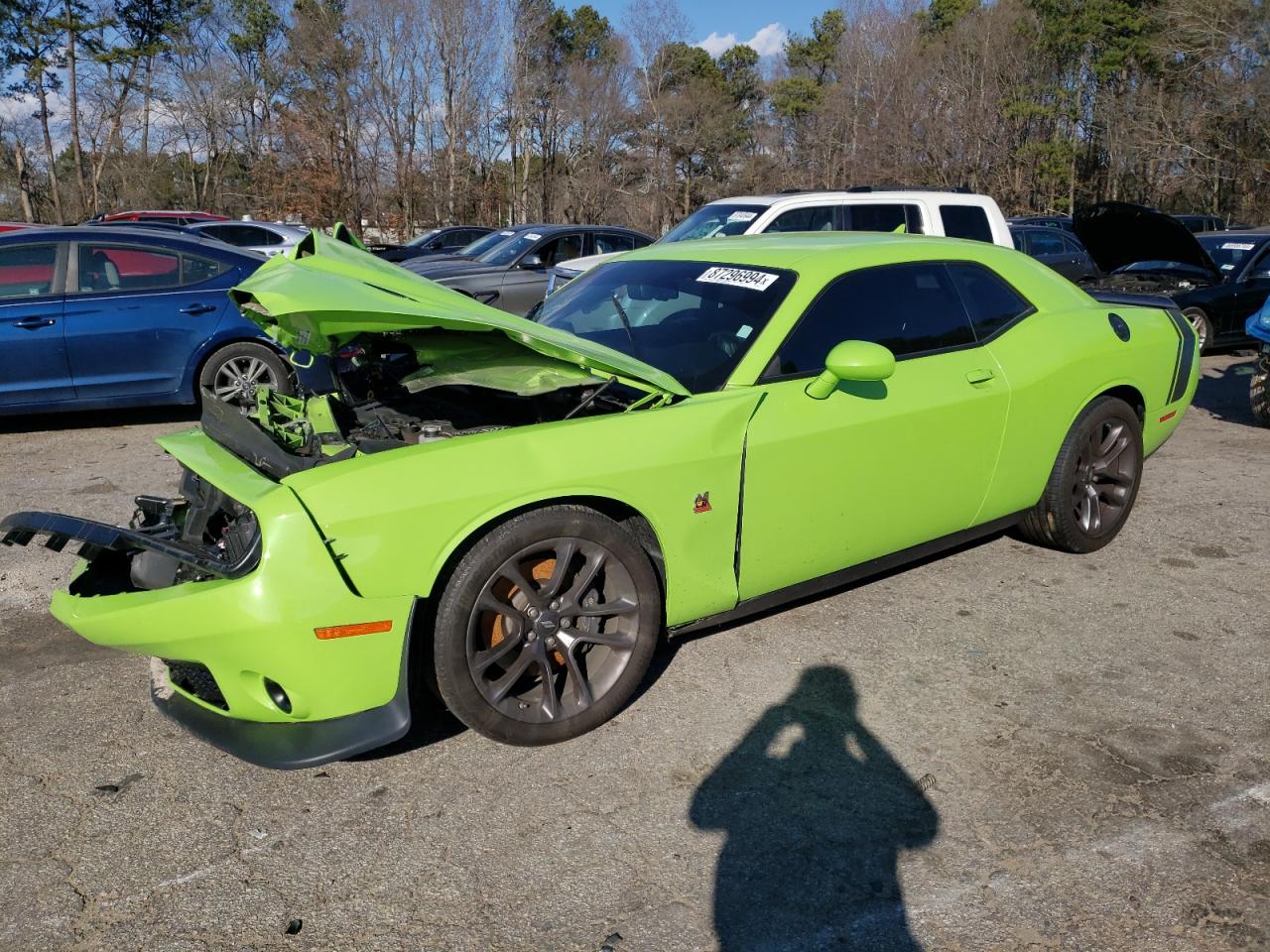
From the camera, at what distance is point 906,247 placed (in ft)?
13.6

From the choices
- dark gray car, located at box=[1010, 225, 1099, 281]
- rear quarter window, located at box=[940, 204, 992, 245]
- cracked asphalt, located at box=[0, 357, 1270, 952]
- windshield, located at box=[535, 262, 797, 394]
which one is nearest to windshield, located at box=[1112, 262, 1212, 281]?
dark gray car, located at box=[1010, 225, 1099, 281]

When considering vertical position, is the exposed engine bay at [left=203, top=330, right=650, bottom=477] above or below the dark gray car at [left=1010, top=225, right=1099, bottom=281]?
below

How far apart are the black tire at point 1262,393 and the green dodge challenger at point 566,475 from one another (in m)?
3.94

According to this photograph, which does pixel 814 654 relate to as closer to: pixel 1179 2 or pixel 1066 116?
pixel 1179 2

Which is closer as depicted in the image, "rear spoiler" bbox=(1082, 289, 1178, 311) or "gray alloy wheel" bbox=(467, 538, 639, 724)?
"gray alloy wheel" bbox=(467, 538, 639, 724)

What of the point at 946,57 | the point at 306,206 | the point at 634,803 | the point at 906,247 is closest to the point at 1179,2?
the point at 946,57

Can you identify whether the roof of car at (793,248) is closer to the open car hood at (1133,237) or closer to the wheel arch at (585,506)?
the wheel arch at (585,506)

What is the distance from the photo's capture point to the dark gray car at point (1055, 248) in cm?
1175

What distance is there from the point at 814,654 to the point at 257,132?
45.6 meters

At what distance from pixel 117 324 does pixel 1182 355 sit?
707 cm

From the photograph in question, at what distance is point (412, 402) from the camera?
3.85 m

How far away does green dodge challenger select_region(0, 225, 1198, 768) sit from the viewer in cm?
275

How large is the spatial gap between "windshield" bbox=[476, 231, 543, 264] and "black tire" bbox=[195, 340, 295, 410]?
4.77 meters

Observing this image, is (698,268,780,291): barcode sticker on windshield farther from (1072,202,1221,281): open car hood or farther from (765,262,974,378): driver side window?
(1072,202,1221,281): open car hood
